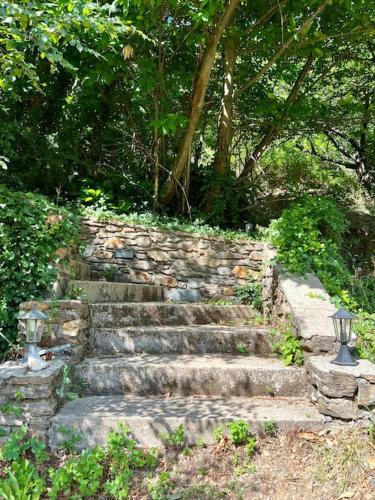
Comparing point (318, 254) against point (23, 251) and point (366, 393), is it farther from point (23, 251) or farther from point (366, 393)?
point (23, 251)

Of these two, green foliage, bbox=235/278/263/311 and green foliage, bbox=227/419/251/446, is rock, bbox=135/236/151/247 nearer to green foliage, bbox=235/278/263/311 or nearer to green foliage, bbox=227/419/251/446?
green foliage, bbox=235/278/263/311

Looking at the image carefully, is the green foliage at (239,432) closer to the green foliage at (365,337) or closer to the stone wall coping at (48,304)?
the green foliage at (365,337)

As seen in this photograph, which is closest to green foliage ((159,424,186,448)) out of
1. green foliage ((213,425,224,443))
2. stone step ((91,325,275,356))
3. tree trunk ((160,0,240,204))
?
green foliage ((213,425,224,443))

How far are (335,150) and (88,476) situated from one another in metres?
9.02

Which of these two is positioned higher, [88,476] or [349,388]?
[349,388]

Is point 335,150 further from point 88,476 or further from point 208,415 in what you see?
point 88,476

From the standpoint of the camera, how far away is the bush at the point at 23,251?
3.51 m

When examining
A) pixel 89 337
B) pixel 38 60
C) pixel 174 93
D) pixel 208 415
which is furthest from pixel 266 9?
pixel 208 415

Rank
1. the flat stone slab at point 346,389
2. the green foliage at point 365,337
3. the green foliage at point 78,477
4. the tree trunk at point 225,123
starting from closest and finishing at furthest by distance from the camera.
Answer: the green foliage at point 78,477, the flat stone slab at point 346,389, the green foliage at point 365,337, the tree trunk at point 225,123

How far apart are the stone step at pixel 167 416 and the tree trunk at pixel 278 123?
4.43m

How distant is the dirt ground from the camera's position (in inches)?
94.0

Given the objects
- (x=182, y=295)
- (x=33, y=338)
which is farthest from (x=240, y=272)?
(x=33, y=338)

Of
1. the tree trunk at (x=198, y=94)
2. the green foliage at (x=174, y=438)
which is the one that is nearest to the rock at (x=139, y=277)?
the tree trunk at (x=198, y=94)

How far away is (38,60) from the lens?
6535mm
